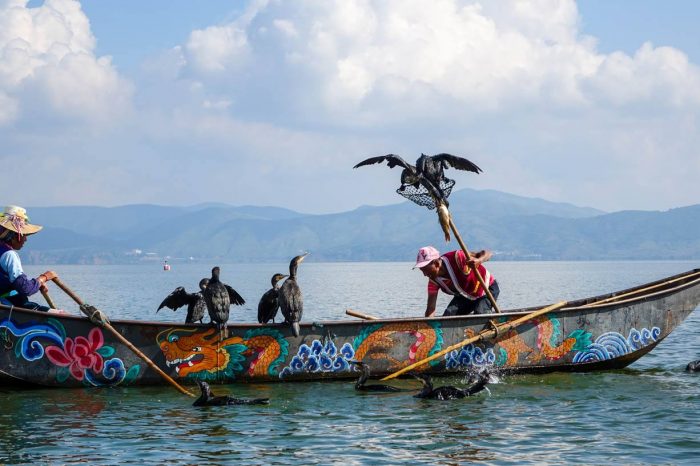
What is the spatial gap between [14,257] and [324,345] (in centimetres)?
505

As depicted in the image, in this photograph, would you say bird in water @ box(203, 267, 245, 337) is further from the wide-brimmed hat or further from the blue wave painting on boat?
the blue wave painting on boat

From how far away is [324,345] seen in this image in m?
15.5

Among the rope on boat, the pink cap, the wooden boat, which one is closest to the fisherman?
the pink cap

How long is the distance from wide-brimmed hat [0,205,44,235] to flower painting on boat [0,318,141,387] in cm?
141

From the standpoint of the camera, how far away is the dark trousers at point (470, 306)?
54.3 ft

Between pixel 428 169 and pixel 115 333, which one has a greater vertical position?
pixel 428 169

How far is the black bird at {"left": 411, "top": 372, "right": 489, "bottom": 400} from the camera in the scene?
14367mm

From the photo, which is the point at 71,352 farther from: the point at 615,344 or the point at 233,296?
the point at 615,344

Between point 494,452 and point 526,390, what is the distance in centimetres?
406

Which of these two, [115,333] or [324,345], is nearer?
[115,333]

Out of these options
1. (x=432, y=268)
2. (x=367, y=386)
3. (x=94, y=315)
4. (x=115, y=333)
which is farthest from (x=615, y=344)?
(x=94, y=315)

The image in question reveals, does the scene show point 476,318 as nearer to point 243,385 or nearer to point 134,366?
point 243,385

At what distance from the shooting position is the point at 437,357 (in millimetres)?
15555

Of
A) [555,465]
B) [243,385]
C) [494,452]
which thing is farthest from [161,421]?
[555,465]
